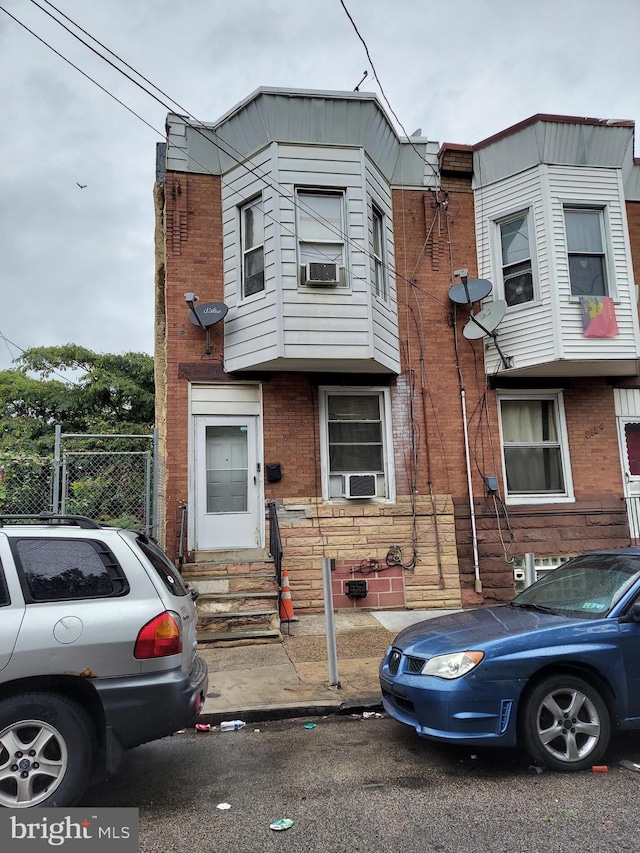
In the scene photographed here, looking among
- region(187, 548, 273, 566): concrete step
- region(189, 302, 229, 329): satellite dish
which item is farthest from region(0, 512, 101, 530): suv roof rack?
region(189, 302, 229, 329): satellite dish

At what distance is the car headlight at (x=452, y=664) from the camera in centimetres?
397

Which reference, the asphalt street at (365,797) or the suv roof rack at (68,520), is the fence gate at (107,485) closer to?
the suv roof rack at (68,520)

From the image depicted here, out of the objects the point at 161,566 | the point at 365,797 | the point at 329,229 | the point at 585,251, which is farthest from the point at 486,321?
the point at 365,797

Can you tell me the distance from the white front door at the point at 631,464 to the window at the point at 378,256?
478cm

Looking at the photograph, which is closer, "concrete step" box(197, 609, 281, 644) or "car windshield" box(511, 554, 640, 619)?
"car windshield" box(511, 554, 640, 619)

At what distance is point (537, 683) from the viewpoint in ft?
13.1

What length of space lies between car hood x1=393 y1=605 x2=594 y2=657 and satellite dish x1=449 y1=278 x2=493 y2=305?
625 centimetres

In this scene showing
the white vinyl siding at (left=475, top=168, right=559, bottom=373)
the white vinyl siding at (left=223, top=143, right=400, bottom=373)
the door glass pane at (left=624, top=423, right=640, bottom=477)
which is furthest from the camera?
the door glass pane at (left=624, top=423, right=640, bottom=477)

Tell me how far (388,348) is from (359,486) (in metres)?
Answer: 2.28

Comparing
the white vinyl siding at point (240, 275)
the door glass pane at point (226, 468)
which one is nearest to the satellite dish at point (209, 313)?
the white vinyl siding at point (240, 275)

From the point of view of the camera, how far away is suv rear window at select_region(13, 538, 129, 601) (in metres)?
3.55

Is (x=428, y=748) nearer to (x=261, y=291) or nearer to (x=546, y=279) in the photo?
(x=261, y=291)

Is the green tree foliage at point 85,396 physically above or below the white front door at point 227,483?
above

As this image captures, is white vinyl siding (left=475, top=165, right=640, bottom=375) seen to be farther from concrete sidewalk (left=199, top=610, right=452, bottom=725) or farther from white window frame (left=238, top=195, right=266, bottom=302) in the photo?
concrete sidewalk (left=199, top=610, right=452, bottom=725)
